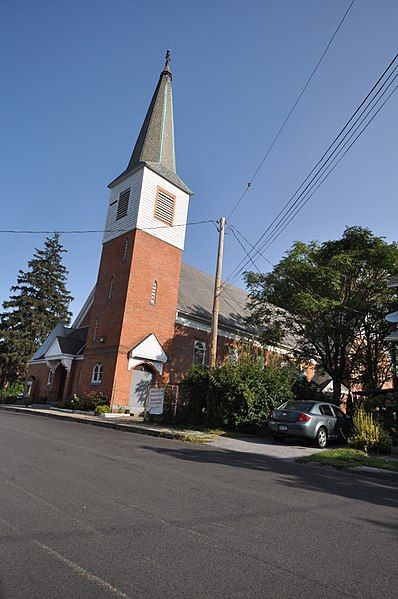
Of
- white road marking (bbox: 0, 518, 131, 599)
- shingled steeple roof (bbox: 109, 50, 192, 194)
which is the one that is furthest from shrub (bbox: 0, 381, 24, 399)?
white road marking (bbox: 0, 518, 131, 599)

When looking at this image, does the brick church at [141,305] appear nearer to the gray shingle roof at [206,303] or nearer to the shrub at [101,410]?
the gray shingle roof at [206,303]

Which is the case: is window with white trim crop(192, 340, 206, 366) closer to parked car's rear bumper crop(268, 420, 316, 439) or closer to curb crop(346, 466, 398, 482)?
parked car's rear bumper crop(268, 420, 316, 439)

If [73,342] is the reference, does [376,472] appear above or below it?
below

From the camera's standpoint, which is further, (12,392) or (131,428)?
(12,392)

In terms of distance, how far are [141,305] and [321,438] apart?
589 inches

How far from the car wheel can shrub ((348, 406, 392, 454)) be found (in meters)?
0.78

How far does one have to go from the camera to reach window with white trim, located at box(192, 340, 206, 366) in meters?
29.5

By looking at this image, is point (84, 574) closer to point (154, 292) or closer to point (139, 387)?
point (139, 387)

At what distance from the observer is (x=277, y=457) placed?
11.0 m

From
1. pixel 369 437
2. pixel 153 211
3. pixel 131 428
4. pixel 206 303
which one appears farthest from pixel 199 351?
pixel 369 437

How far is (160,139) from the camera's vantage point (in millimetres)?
30797

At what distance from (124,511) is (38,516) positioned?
0.94 metres

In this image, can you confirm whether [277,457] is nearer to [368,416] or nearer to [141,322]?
[368,416]

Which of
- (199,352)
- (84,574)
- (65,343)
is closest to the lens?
(84,574)
